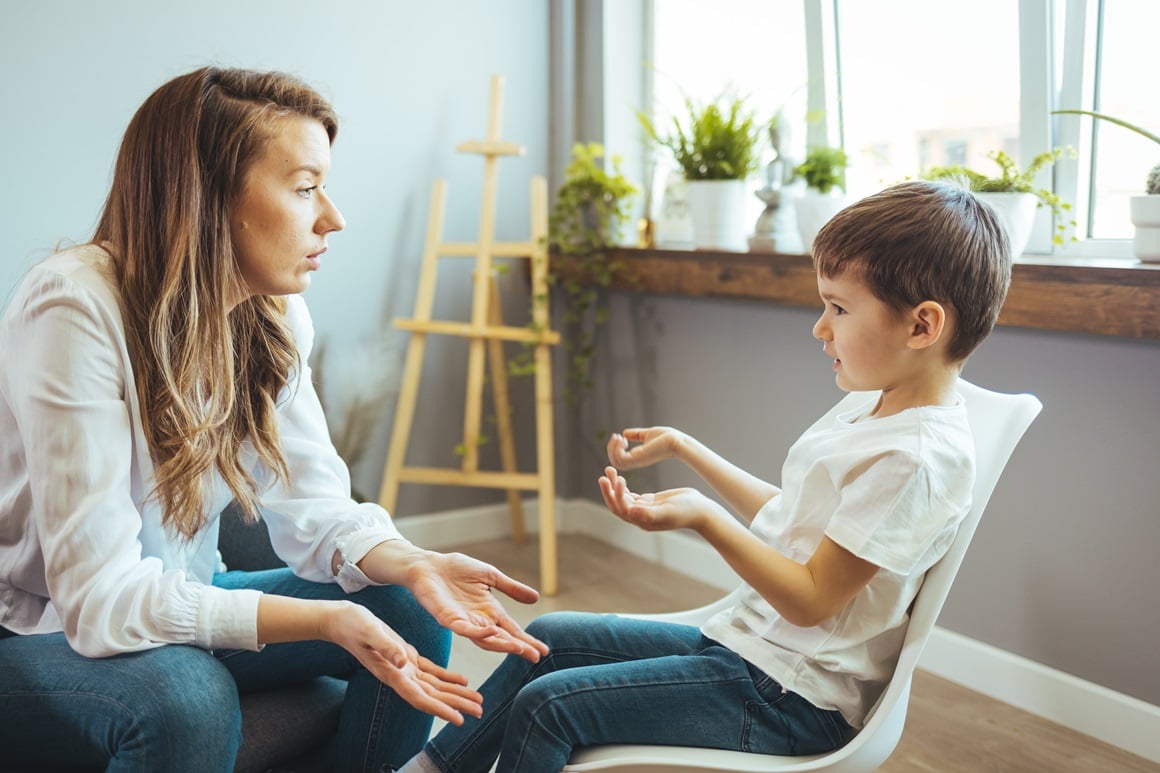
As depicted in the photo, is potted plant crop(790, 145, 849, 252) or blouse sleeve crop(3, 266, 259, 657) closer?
blouse sleeve crop(3, 266, 259, 657)

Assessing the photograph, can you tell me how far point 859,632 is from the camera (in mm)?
1347

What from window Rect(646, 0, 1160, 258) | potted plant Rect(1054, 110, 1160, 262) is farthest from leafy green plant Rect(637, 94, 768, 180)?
potted plant Rect(1054, 110, 1160, 262)

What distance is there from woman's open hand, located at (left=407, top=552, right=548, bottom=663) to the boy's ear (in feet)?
1.88

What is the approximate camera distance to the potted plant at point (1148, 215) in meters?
2.09

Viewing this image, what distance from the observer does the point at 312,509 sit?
5.33ft

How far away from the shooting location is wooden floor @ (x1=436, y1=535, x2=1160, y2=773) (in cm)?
213

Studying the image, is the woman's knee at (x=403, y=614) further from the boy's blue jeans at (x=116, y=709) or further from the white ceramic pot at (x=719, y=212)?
the white ceramic pot at (x=719, y=212)

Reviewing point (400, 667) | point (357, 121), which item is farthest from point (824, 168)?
point (400, 667)

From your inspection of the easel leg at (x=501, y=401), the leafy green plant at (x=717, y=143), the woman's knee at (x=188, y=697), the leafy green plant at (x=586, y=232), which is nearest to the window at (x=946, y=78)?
the leafy green plant at (x=717, y=143)

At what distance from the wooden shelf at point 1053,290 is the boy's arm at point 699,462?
849 millimetres

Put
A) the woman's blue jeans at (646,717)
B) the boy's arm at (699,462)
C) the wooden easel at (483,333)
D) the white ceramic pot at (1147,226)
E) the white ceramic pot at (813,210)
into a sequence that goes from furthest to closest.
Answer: the wooden easel at (483,333) < the white ceramic pot at (813,210) < the white ceramic pot at (1147,226) < the boy's arm at (699,462) < the woman's blue jeans at (646,717)

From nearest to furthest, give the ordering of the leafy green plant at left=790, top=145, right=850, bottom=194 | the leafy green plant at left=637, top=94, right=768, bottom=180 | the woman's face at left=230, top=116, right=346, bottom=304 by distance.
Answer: the woman's face at left=230, top=116, right=346, bottom=304 < the leafy green plant at left=790, top=145, right=850, bottom=194 < the leafy green plant at left=637, top=94, right=768, bottom=180

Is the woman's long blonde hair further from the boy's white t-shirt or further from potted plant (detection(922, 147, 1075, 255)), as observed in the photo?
potted plant (detection(922, 147, 1075, 255))

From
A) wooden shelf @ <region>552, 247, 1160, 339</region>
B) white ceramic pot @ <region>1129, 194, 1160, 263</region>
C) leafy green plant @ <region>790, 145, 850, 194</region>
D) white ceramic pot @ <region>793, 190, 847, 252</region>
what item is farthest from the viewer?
leafy green plant @ <region>790, 145, 850, 194</region>
